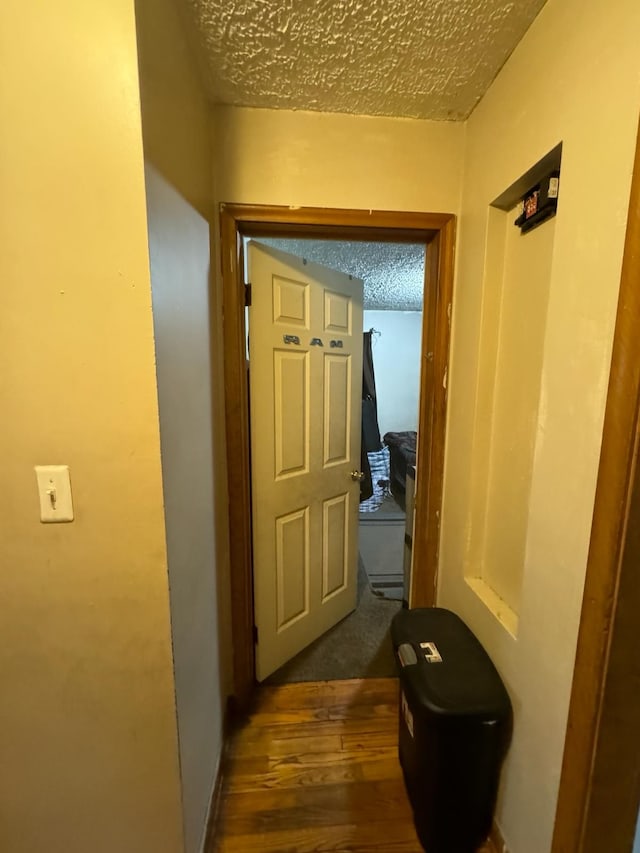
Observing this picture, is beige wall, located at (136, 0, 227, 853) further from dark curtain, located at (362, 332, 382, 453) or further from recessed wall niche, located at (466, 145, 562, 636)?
dark curtain, located at (362, 332, 382, 453)

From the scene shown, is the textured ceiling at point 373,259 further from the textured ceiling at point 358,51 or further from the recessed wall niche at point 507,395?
the recessed wall niche at point 507,395

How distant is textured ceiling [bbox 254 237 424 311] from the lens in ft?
7.50

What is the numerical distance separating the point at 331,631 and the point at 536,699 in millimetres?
1394

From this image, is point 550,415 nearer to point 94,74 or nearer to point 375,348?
point 94,74

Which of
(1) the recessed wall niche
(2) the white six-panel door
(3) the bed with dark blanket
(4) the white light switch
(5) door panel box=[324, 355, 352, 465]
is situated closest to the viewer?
(4) the white light switch

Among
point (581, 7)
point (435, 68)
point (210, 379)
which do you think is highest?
point (435, 68)

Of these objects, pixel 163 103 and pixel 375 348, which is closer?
pixel 163 103

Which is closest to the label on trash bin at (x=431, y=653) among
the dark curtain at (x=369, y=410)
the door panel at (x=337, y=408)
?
the door panel at (x=337, y=408)

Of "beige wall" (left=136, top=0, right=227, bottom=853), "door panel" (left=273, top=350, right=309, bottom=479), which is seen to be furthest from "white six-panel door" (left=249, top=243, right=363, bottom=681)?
"beige wall" (left=136, top=0, right=227, bottom=853)

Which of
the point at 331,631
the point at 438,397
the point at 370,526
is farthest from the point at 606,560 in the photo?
the point at 370,526

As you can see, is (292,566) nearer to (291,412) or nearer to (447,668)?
(291,412)

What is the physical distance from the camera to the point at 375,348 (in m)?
5.27

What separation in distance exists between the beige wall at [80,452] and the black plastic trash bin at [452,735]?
676 mm

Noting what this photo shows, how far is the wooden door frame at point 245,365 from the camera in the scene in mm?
1370
